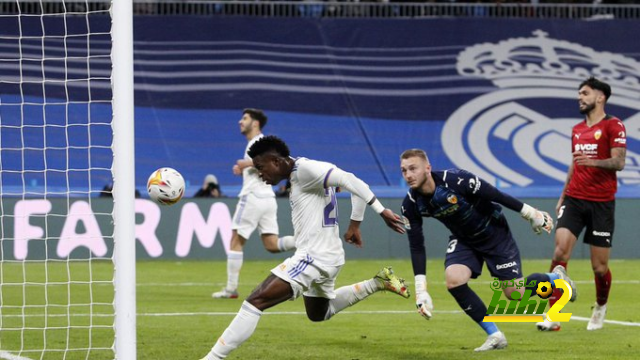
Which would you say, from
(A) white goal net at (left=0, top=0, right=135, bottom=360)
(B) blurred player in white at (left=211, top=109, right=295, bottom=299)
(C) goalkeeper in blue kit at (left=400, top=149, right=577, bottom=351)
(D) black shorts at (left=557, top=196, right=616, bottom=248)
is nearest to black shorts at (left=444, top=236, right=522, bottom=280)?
(C) goalkeeper in blue kit at (left=400, top=149, right=577, bottom=351)

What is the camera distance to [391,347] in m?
8.77

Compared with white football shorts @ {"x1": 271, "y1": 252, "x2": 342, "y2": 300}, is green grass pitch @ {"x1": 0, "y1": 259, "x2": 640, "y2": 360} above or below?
below

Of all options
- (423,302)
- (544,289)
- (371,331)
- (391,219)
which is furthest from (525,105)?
(391,219)

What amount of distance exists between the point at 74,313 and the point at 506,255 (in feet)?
16.2

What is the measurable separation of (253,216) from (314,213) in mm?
5841

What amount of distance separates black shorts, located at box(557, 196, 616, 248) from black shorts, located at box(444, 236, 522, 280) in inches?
59.3

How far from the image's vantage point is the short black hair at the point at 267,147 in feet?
25.5

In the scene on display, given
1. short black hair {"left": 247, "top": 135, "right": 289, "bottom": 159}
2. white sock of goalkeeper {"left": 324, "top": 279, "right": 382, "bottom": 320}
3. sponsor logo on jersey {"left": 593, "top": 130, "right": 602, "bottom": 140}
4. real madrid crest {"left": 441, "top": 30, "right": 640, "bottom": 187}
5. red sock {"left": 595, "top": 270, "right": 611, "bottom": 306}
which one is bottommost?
real madrid crest {"left": 441, "top": 30, "right": 640, "bottom": 187}

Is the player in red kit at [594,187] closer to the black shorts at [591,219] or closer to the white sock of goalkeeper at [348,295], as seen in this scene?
the black shorts at [591,219]

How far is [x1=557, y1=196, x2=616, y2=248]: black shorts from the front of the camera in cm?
1006

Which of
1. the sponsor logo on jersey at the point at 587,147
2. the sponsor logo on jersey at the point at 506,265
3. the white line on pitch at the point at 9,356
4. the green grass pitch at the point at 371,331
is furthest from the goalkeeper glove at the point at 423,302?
the white line on pitch at the point at 9,356

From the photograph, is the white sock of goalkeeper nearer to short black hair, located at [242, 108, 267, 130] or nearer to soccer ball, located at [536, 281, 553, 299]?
soccer ball, located at [536, 281, 553, 299]

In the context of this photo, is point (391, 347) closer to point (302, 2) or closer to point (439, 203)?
point (439, 203)

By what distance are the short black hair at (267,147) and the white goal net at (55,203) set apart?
1142 mm
